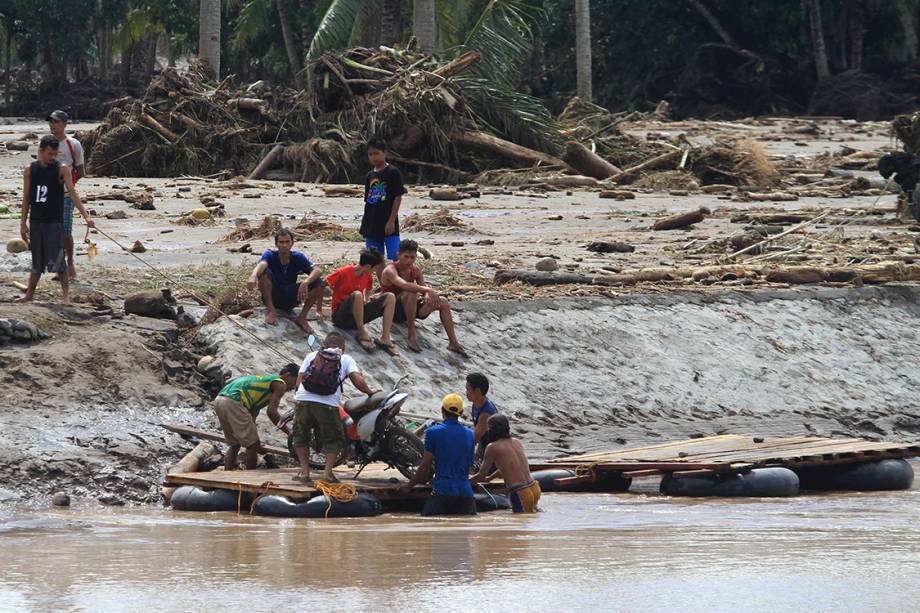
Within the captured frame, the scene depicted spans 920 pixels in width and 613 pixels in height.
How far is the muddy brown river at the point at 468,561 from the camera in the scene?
733 cm

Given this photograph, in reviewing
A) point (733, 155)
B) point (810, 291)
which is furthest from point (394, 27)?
point (810, 291)

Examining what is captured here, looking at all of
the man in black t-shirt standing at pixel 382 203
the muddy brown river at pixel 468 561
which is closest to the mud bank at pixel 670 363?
the man in black t-shirt standing at pixel 382 203

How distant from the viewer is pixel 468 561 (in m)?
8.50

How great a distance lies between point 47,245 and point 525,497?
191 inches

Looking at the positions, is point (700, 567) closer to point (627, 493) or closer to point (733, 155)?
point (627, 493)

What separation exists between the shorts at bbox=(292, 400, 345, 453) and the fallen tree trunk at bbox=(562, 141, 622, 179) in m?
16.4

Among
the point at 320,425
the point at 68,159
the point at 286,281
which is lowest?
the point at 320,425

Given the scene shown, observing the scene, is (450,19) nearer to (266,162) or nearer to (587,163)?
(587,163)

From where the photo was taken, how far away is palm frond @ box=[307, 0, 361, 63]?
104 feet

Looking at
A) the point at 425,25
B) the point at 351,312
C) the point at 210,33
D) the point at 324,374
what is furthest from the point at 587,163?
the point at 324,374

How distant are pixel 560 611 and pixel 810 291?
1177 centimetres

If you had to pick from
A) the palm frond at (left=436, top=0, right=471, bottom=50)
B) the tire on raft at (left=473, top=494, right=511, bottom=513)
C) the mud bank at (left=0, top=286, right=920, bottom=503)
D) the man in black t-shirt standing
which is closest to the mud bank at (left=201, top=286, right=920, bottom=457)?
the mud bank at (left=0, top=286, right=920, bottom=503)

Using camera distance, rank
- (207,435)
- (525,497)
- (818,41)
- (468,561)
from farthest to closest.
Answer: (818,41), (207,435), (525,497), (468,561)

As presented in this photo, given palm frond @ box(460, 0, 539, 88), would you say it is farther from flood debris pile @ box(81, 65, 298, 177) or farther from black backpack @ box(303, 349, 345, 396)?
black backpack @ box(303, 349, 345, 396)
